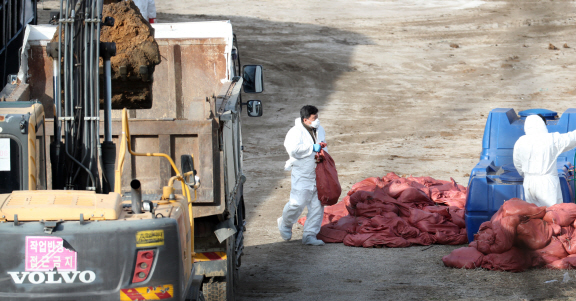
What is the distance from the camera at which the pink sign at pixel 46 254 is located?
344 centimetres

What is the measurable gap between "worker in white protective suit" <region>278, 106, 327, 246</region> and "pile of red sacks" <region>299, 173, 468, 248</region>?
33 centimetres

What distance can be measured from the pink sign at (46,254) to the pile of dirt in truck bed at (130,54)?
13.2ft

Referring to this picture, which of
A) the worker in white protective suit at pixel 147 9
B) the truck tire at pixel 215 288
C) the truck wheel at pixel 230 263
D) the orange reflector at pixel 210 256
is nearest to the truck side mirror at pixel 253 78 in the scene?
the truck wheel at pixel 230 263

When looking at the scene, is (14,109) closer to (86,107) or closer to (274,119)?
(86,107)

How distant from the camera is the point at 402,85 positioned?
63.9 feet

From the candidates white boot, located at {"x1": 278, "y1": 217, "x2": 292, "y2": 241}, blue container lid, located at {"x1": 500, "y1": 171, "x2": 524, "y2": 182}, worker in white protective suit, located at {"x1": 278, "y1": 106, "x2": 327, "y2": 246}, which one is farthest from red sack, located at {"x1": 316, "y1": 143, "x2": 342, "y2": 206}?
blue container lid, located at {"x1": 500, "y1": 171, "x2": 524, "y2": 182}

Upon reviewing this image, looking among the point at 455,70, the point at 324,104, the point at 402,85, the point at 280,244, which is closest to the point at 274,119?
the point at 324,104

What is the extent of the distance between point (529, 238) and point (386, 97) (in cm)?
1157

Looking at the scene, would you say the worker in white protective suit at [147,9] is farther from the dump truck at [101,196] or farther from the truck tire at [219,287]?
the truck tire at [219,287]

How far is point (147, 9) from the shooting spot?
36.5ft

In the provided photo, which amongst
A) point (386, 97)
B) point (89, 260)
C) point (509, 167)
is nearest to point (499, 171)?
point (509, 167)

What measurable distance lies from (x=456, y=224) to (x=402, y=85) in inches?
427

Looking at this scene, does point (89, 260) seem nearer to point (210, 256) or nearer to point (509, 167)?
point (210, 256)

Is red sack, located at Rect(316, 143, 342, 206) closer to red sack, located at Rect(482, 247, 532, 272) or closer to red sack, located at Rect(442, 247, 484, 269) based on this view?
red sack, located at Rect(442, 247, 484, 269)
